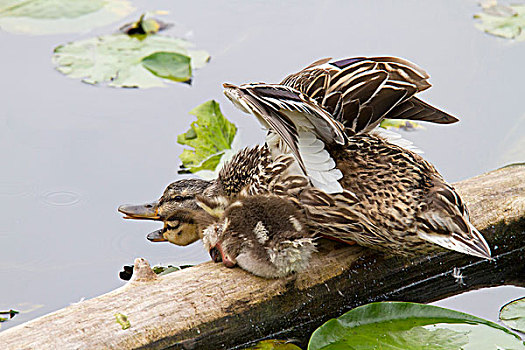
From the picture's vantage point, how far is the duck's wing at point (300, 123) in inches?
104

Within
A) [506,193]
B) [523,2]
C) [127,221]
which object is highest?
[523,2]

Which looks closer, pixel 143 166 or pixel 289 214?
pixel 289 214

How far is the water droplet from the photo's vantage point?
3592 millimetres

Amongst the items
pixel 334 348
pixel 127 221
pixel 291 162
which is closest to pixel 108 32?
pixel 127 221

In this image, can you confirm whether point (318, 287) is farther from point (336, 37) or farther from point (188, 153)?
point (336, 37)

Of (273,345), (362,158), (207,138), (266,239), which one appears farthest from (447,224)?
(207,138)

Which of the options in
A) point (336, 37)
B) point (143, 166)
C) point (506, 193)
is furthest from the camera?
point (336, 37)

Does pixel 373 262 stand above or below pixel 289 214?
below

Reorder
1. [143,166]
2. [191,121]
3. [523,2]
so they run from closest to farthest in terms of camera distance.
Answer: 1. [143,166]
2. [191,121]
3. [523,2]

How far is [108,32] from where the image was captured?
5035 mm

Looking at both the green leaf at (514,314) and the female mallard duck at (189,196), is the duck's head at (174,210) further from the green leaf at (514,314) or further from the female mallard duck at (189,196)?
the green leaf at (514,314)

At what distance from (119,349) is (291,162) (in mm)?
982

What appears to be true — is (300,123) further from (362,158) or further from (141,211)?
(141,211)

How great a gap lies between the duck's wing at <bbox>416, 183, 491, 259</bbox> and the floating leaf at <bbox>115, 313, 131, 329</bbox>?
109 centimetres
